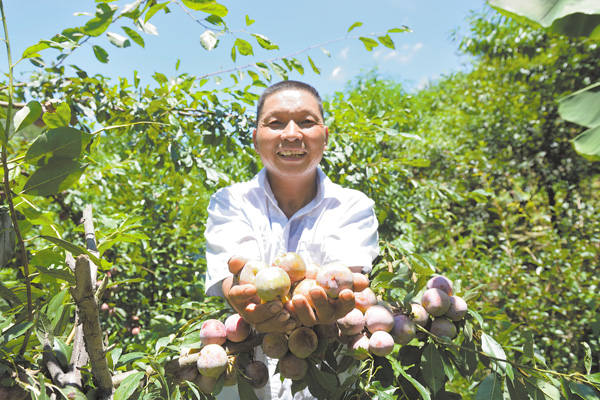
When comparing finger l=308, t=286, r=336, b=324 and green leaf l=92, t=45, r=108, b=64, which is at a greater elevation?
green leaf l=92, t=45, r=108, b=64

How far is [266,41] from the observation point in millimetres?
1550

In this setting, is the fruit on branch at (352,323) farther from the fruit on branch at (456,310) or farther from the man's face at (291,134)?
the man's face at (291,134)

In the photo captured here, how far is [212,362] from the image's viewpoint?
2.71ft

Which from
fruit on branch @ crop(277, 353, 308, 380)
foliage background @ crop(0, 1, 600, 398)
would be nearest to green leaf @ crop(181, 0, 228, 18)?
foliage background @ crop(0, 1, 600, 398)

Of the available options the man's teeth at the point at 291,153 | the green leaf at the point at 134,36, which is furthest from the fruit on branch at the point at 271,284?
the green leaf at the point at 134,36

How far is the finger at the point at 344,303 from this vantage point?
0.83 metres

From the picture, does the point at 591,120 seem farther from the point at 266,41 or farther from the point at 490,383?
the point at 266,41

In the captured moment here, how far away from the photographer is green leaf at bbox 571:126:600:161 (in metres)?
0.69

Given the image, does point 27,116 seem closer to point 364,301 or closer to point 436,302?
point 364,301

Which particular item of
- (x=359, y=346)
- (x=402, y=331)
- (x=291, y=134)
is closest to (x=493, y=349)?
(x=402, y=331)

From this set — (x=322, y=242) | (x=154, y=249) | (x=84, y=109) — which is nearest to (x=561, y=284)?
(x=322, y=242)

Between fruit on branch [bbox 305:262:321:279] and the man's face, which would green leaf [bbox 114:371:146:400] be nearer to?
fruit on branch [bbox 305:262:321:279]

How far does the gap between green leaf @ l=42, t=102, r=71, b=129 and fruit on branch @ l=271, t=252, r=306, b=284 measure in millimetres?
487

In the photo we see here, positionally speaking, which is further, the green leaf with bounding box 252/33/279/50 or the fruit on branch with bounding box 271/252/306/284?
the green leaf with bounding box 252/33/279/50
